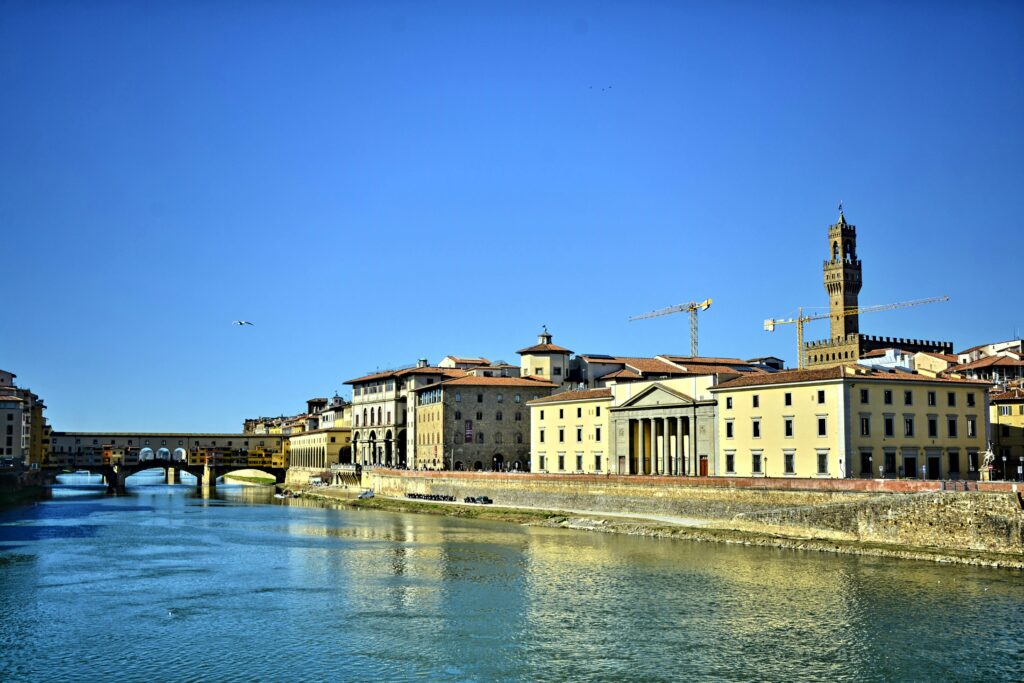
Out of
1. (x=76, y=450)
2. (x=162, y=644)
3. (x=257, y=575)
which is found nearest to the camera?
(x=162, y=644)

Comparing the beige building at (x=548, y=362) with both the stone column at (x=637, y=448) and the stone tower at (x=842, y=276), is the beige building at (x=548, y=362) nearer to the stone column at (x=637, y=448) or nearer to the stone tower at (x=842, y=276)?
the stone column at (x=637, y=448)

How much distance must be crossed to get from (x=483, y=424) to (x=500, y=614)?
228 feet

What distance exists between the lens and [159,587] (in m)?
44.8

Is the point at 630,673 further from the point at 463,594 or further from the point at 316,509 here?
the point at 316,509

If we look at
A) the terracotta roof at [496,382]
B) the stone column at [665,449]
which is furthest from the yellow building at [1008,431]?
the terracotta roof at [496,382]

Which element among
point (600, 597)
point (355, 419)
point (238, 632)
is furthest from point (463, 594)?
point (355, 419)

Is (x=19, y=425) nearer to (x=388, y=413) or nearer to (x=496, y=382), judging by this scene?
(x=388, y=413)

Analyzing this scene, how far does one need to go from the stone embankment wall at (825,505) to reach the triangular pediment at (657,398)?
8.53 m

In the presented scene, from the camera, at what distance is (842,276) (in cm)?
15175

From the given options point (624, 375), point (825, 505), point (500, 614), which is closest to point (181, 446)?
point (624, 375)

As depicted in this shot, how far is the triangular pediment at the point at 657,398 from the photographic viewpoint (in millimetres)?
78375

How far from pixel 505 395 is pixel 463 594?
6572 centimetres

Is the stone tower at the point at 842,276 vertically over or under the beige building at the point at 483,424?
over

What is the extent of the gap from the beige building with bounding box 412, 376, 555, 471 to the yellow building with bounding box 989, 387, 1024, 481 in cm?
4664
